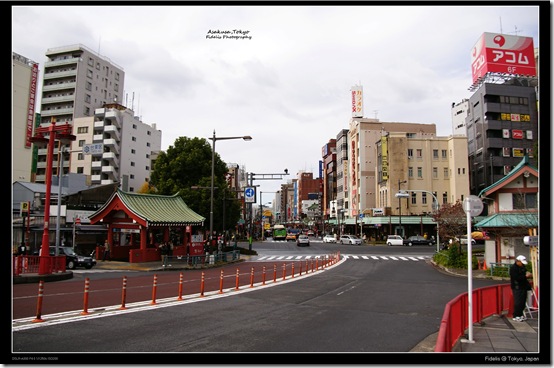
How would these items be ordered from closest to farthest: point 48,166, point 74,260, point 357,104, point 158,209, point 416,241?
point 48,166 → point 74,260 → point 158,209 → point 416,241 → point 357,104

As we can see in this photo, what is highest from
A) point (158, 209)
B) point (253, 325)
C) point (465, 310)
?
point (158, 209)

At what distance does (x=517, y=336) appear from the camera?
9141 mm

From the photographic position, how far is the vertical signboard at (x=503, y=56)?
64.9 meters

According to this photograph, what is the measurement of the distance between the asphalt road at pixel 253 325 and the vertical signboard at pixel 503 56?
198ft

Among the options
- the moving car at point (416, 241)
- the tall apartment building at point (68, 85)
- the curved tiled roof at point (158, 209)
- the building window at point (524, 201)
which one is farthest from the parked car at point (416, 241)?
the tall apartment building at point (68, 85)

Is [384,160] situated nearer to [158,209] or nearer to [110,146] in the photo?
[110,146]

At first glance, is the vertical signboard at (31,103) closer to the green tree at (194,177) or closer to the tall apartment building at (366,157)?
the green tree at (194,177)

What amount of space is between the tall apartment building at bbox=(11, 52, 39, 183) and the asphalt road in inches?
1570

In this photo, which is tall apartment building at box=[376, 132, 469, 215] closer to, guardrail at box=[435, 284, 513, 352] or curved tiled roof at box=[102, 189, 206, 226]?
curved tiled roof at box=[102, 189, 206, 226]

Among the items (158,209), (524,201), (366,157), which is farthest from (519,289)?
(366,157)

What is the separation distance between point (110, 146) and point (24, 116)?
2406cm

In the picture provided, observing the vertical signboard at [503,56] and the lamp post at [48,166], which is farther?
the vertical signboard at [503,56]

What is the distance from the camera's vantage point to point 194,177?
4841 centimetres

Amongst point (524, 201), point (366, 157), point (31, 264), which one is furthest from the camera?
point (366, 157)
